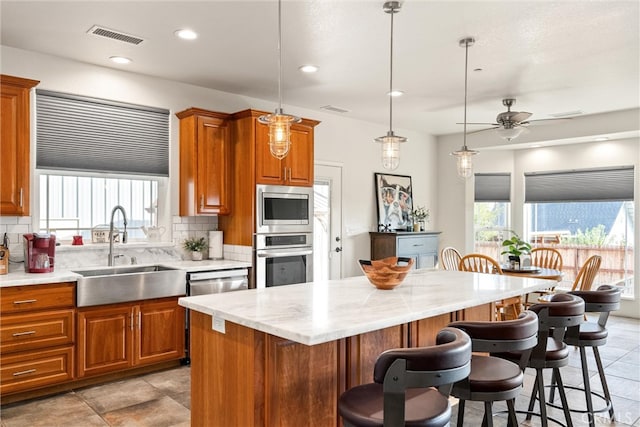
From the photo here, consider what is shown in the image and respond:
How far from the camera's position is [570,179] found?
23.5ft

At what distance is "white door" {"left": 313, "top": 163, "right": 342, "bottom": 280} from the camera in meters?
6.25

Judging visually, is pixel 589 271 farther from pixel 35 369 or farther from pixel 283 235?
pixel 35 369

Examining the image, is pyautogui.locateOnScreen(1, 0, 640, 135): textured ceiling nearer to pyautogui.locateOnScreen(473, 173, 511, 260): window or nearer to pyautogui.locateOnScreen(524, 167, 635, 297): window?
pyautogui.locateOnScreen(524, 167, 635, 297): window

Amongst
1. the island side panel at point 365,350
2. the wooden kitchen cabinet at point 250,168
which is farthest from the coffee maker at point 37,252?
the island side panel at point 365,350

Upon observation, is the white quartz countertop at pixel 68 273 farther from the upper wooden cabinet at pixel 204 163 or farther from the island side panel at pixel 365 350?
the island side panel at pixel 365 350

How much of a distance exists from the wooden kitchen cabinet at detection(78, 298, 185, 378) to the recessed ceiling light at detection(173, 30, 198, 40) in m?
2.19

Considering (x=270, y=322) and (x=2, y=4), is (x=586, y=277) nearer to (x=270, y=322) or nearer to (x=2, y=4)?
(x=270, y=322)

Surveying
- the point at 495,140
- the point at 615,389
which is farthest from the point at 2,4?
the point at 495,140

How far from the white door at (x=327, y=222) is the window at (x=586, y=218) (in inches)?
131

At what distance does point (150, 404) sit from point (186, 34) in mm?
2769

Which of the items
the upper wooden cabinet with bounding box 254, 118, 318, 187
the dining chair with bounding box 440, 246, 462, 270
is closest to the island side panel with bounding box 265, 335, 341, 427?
the upper wooden cabinet with bounding box 254, 118, 318, 187

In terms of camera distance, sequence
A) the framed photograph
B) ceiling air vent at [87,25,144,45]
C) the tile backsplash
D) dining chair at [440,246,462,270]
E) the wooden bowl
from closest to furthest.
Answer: the wooden bowl → ceiling air vent at [87,25,144,45] → the tile backsplash → dining chair at [440,246,462,270] → the framed photograph

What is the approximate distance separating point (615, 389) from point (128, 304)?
401cm

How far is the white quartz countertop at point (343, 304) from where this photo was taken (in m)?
1.97
